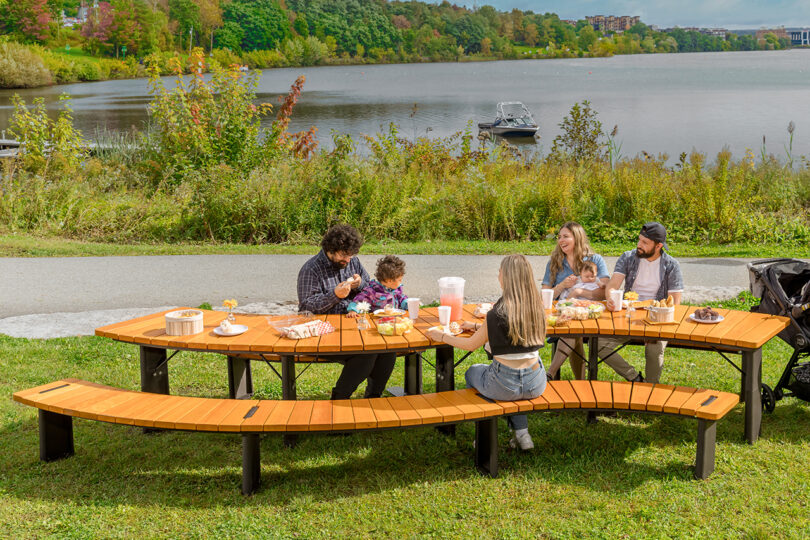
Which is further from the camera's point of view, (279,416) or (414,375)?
(414,375)

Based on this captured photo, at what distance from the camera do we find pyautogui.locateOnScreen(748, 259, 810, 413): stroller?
200 inches

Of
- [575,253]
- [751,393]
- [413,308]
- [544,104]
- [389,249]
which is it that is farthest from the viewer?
[544,104]

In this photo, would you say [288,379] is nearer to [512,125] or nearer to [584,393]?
[584,393]

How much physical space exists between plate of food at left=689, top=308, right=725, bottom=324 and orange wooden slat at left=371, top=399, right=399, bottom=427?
7.15 ft

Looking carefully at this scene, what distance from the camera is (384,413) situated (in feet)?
13.5

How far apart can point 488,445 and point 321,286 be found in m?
1.88

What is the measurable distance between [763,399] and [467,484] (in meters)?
2.37

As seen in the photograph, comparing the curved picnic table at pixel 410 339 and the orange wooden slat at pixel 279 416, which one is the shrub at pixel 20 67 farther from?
the orange wooden slat at pixel 279 416

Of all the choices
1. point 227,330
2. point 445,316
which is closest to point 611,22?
point 445,316

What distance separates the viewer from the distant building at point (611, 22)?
152m

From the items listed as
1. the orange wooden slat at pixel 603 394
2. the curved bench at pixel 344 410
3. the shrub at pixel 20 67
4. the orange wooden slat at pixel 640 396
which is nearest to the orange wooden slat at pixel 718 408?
the curved bench at pixel 344 410

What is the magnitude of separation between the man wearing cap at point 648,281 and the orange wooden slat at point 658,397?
76 centimetres

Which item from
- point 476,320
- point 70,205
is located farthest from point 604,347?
point 70,205

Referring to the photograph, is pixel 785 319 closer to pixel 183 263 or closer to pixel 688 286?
pixel 688 286
